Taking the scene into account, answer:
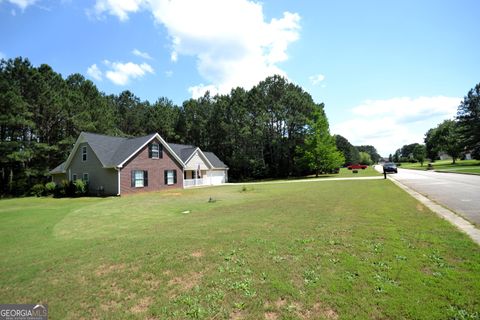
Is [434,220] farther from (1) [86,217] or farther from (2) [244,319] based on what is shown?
(1) [86,217]

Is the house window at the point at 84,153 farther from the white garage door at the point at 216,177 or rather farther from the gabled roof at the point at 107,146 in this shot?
the white garage door at the point at 216,177

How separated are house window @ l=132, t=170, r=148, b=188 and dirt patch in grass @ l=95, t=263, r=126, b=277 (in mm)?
19833

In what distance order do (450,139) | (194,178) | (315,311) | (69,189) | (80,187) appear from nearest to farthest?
(315,311)
(80,187)
(69,189)
(194,178)
(450,139)

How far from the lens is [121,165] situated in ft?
73.4

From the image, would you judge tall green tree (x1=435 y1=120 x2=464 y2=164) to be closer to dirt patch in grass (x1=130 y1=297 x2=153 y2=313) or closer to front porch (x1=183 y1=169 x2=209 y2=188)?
front porch (x1=183 y1=169 x2=209 y2=188)

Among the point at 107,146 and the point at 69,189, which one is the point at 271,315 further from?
the point at 107,146

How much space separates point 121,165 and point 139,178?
8.65 feet

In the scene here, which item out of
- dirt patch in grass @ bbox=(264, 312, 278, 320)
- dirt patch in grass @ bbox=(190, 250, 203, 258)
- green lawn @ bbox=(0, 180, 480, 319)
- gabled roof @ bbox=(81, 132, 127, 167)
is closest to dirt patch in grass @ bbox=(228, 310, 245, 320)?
green lawn @ bbox=(0, 180, 480, 319)

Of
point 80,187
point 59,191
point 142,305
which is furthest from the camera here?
point 59,191

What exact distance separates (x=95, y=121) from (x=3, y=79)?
35.5 ft

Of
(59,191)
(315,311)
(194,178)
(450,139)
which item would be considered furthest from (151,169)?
(450,139)

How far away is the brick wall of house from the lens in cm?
2308

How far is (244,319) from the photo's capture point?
3.32m

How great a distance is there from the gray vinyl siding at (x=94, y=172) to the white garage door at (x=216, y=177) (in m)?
16.0
